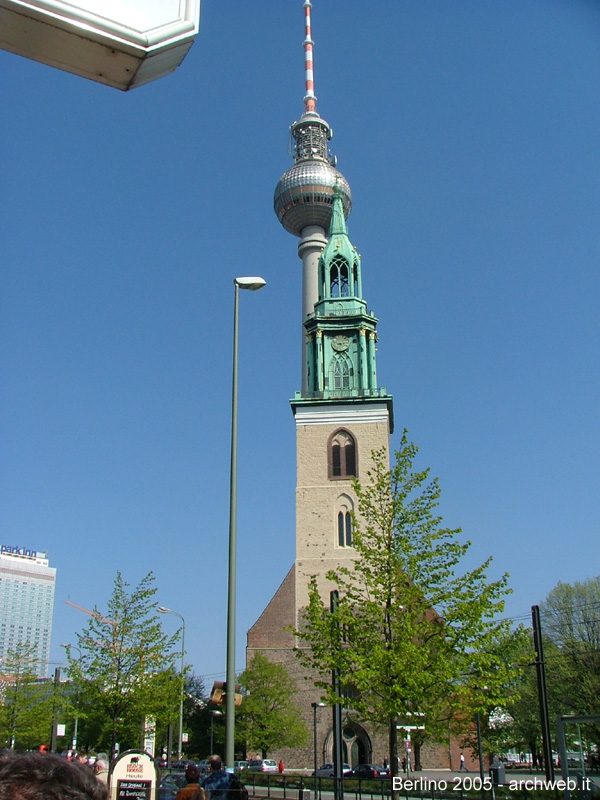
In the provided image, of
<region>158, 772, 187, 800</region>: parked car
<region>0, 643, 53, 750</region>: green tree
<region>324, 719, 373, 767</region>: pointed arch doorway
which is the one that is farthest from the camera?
<region>324, 719, 373, 767</region>: pointed arch doorway

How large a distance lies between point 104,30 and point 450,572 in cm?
2408

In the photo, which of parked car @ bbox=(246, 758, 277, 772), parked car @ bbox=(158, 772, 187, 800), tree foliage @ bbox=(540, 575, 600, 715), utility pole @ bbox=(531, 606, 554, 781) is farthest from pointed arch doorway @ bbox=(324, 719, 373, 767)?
utility pole @ bbox=(531, 606, 554, 781)

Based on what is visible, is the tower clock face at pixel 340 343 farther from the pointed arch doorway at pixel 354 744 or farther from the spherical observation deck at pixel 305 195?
the spherical observation deck at pixel 305 195

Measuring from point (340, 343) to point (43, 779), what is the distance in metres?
60.4

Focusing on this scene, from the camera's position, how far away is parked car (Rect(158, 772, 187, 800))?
25672 mm

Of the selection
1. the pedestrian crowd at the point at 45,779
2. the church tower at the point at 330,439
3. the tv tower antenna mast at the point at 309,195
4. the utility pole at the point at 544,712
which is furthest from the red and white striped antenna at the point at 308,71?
the pedestrian crowd at the point at 45,779

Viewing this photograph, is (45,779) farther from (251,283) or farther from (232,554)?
(251,283)

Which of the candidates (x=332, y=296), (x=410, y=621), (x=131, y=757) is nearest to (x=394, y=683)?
(x=410, y=621)

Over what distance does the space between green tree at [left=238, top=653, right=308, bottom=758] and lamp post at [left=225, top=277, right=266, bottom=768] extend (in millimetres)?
37819

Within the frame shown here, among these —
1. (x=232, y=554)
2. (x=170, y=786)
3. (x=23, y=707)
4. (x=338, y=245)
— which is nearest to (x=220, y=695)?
(x=232, y=554)

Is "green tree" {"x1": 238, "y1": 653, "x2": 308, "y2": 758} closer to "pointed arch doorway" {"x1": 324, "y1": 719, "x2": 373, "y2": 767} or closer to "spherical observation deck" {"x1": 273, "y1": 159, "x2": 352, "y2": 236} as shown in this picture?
"pointed arch doorway" {"x1": 324, "y1": 719, "x2": 373, "y2": 767}

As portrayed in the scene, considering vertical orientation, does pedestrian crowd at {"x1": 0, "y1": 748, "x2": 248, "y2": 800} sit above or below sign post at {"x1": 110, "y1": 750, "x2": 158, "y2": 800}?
above

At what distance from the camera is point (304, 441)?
58.0 metres

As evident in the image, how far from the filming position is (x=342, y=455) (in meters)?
57.6
